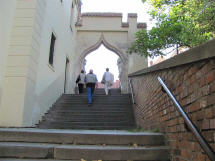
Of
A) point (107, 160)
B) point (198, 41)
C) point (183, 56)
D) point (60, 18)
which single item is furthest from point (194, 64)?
point (60, 18)

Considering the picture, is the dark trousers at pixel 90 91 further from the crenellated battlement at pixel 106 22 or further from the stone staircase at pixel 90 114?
the crenellated battlement at pixel 106 22

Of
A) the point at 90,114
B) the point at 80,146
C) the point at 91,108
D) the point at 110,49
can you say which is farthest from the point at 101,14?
the point at 80,146

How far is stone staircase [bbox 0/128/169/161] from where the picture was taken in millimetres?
3215

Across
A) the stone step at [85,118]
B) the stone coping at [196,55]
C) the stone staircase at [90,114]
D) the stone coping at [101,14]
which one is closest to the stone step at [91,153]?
the stone coping at [196,55]

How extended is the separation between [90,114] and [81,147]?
489 cm

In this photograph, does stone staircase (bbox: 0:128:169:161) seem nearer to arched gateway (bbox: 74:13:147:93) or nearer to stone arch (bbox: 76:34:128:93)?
stone arch (bbox: 76:34:128:93)

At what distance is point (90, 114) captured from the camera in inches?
324

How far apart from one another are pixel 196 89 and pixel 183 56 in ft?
1.40

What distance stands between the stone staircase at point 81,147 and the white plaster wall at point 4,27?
9.26 ft

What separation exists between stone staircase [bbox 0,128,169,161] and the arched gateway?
1098 centimetres

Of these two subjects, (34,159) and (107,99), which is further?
(107,99)

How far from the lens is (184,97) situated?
2.75 metres

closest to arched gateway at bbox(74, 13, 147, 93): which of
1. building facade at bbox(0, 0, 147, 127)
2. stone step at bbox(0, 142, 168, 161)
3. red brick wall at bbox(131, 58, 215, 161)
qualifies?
building facade at bbox(0, 0, 147, 127)

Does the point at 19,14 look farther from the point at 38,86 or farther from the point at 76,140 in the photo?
the point at 76,140
